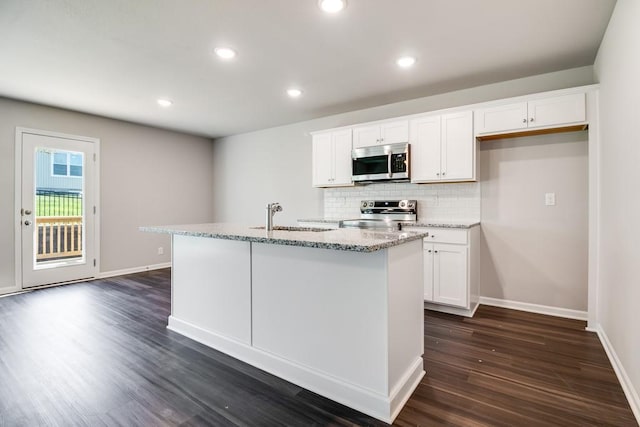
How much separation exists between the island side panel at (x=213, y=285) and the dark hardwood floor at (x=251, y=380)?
0.20 metres

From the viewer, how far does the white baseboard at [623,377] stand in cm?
171

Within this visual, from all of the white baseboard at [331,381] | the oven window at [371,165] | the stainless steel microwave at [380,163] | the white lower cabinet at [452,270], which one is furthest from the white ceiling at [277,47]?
the white baseboard at [331,381]

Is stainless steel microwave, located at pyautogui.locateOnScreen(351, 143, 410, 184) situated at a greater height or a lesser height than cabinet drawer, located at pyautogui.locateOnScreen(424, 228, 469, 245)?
greater

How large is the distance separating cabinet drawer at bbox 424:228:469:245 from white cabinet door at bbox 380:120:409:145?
1138 millimetres

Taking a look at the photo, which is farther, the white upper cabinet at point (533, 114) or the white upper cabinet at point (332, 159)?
the white upper cabinet at point (332, 159)

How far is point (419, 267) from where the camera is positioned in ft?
6.97

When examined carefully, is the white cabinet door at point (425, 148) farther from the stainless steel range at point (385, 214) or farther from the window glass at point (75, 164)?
the window glass at point (75, 164)

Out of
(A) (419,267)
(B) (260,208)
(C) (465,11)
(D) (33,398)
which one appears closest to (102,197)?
(B) (260,208)

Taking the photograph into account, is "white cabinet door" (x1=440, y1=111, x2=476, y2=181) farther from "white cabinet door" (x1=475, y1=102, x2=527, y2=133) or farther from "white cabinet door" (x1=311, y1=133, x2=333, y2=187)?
"white cabinet door" (x1=311, y1=133, x2=333, y2=187)

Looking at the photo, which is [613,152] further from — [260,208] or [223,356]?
[260,208]

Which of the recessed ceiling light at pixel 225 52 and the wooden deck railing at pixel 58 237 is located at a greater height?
the recessed ceiling light at pixel 225 52

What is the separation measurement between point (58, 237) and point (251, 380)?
13.5ft

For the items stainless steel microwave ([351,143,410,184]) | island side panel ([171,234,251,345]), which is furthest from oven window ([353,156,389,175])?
island side panel ([171,234,251,345])

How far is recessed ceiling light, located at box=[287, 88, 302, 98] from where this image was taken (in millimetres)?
3754
